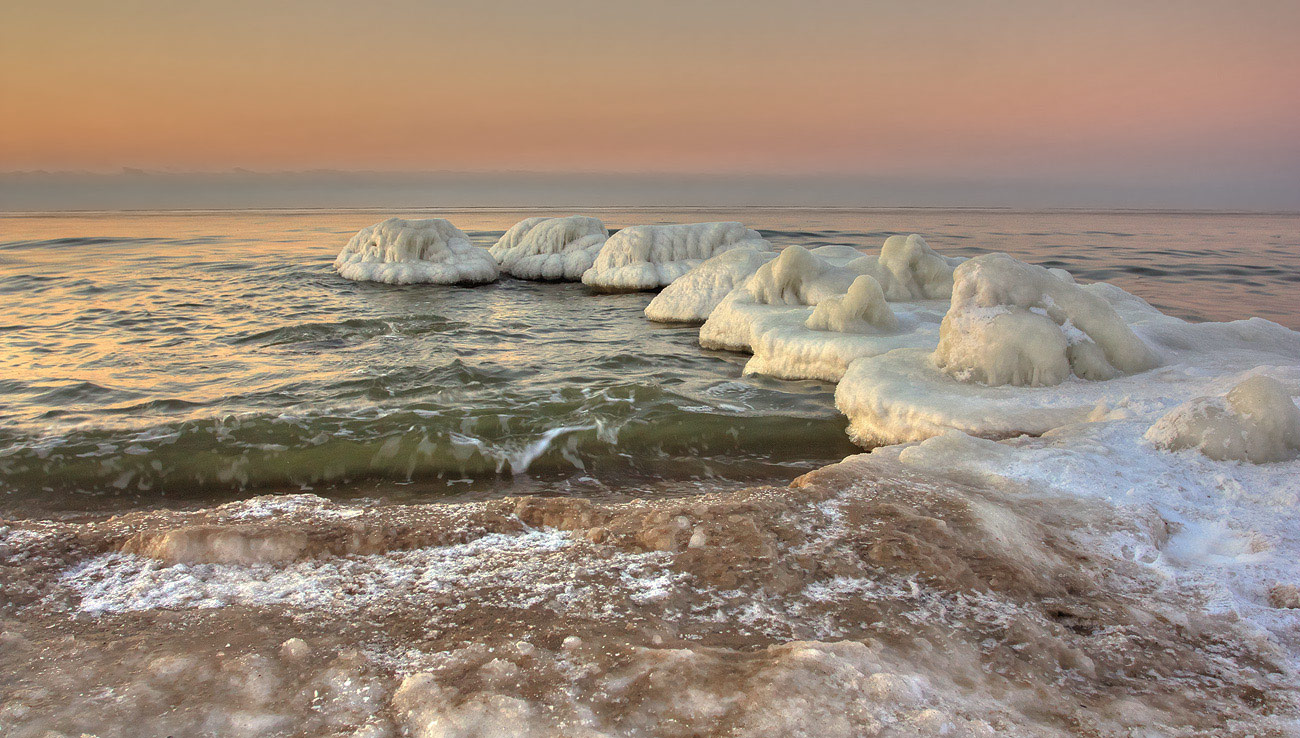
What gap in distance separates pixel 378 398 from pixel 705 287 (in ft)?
24.2

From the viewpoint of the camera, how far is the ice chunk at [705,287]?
537 inches

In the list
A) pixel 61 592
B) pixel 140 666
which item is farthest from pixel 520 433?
pixel 140 666

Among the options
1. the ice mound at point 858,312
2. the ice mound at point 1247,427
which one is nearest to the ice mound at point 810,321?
the ice mound at point 858,312

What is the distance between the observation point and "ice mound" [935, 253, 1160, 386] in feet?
21.6

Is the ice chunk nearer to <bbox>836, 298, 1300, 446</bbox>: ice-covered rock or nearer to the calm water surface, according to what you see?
the calm water surface

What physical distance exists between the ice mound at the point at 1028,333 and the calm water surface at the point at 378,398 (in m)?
1.45

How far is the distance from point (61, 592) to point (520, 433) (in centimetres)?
406

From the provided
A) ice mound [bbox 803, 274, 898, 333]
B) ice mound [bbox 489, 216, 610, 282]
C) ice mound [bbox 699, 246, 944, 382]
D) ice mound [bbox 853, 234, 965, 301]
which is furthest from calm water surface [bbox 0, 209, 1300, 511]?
ice mound [bbox 853, 234, 965, 301]

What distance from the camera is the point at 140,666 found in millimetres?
2424

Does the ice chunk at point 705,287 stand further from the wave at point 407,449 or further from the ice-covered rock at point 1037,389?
the wave at point 407,449

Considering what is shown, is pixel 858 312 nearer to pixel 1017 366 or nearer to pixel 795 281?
pixel 795 281

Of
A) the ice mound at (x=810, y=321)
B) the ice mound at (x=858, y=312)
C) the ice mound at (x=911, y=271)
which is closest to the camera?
the ice mound at (x=810, y=321)

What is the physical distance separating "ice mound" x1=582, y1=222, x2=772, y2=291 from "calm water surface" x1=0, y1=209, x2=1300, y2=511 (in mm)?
732

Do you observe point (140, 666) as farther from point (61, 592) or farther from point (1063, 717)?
point (1063, 717)
